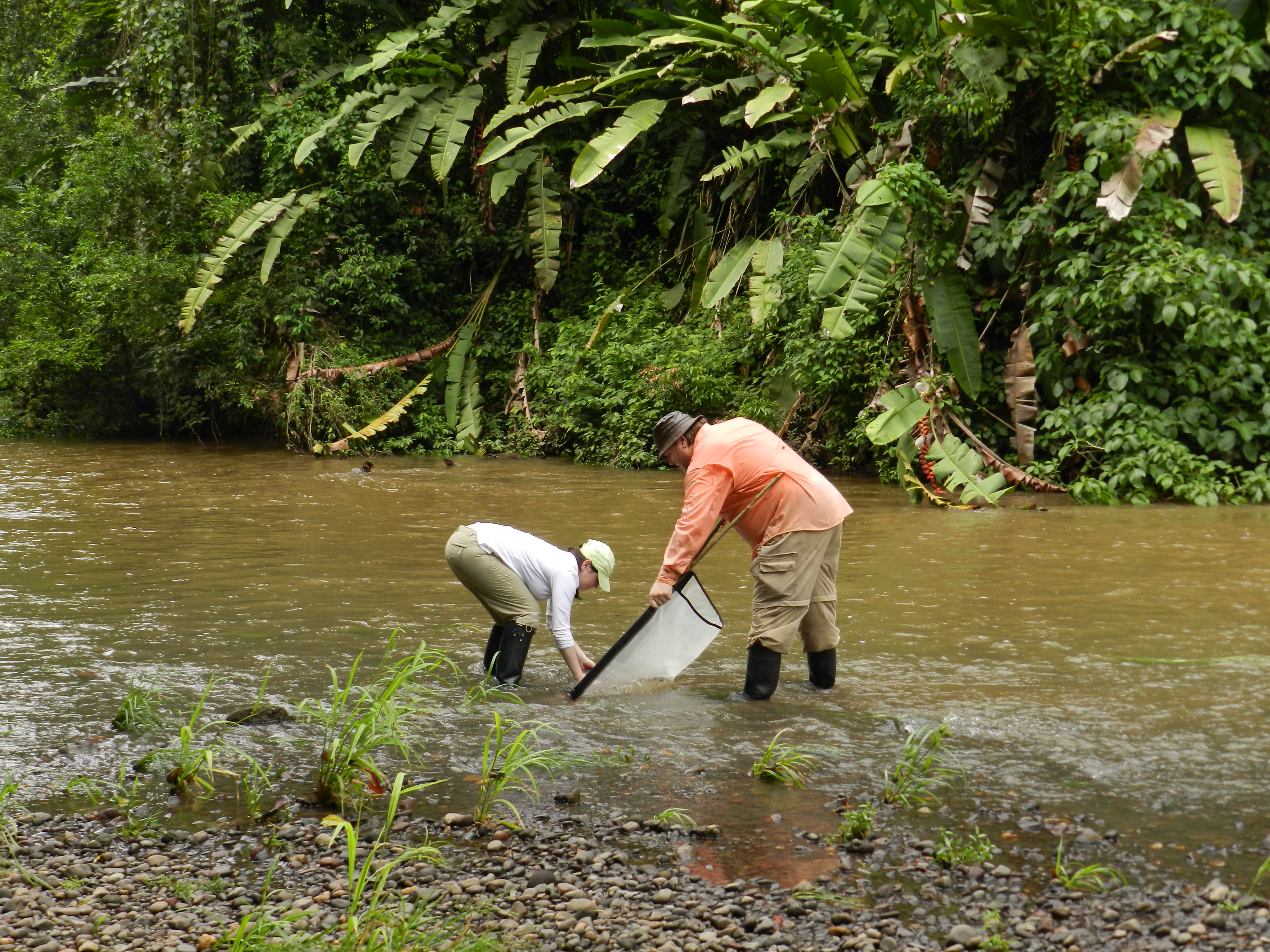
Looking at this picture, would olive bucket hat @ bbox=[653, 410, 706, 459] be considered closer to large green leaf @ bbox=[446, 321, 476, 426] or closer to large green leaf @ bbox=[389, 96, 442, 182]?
large green leaf @ bbox=[389, 96, 442, 182]

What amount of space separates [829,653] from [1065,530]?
532 cm

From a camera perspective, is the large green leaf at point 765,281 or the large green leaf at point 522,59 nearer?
the large green leaf at point 765,281

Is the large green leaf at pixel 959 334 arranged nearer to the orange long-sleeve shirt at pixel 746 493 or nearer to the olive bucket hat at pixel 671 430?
the orange long-sleeve shirt at pixel 746 493

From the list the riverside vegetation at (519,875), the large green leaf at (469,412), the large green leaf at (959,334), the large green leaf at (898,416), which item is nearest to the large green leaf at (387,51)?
the large green leaf at (469,412)

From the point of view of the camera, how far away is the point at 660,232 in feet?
61.4

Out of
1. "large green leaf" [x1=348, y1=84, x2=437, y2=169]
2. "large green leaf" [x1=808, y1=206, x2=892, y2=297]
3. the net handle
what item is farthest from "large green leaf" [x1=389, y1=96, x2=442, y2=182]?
the net handle

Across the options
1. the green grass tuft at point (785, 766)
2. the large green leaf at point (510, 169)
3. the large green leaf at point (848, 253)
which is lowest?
the green grass tuft at point (785, 766)

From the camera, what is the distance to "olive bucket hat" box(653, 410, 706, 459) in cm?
586

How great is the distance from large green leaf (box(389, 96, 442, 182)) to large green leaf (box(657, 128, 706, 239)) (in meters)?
3.52

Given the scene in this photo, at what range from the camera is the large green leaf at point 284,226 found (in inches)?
708

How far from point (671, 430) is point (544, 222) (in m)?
12.2

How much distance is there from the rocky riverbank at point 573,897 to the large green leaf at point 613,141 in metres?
11.5

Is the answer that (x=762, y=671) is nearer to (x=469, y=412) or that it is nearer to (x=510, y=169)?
(x=510, y=169)

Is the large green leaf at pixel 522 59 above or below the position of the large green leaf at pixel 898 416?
above
